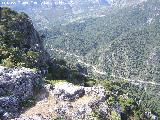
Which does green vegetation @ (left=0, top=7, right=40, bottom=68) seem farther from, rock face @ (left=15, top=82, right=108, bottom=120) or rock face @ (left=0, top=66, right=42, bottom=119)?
rock face @ (left=15, top=82, right=108, bottom=120)

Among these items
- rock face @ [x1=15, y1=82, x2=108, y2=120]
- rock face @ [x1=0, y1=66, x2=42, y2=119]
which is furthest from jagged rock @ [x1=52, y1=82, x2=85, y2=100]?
rock face @ [x1=0, y1=66, x2=42, y2=119]

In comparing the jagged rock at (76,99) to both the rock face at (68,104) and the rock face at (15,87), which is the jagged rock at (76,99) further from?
the rock face at (15,87)

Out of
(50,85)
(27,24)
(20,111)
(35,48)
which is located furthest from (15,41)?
(20,111)

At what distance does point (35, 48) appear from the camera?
10519cm

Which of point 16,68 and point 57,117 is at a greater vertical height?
point 16,68

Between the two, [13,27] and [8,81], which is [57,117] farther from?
[13,27]

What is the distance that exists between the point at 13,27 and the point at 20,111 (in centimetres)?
5443

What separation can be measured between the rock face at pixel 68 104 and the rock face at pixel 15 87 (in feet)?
6.01

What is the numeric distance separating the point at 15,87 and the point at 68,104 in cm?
844

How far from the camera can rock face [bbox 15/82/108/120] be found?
2203 inches

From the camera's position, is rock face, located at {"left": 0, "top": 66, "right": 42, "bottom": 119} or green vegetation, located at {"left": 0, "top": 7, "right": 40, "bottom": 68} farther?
green vegetation, located at {"left": 0, "top": 7, "right": 40, "bottom": 68}

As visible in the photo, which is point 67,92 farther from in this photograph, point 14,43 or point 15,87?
point 14,43

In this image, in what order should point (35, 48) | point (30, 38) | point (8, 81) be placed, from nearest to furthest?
point (8, 81)
point (35, 48)
point (30, 38)

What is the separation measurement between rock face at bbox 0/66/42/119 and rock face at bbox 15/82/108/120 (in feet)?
6.01
